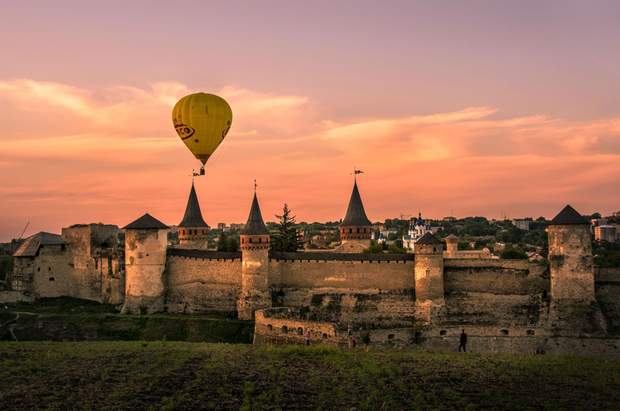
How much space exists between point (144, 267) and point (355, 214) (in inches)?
604

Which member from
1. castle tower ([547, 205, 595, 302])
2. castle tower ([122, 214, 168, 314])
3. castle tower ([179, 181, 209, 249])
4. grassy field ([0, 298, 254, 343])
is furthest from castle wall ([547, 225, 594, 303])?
castle tower ([179, 181, 209, 249])

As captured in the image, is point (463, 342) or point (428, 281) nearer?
point (463, 342)

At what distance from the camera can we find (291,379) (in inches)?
1147

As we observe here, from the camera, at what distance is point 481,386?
92.7 feet

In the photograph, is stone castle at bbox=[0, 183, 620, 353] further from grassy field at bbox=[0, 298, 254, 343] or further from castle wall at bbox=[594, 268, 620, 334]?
grassy field at bbox=[0, 298, 254, 343]

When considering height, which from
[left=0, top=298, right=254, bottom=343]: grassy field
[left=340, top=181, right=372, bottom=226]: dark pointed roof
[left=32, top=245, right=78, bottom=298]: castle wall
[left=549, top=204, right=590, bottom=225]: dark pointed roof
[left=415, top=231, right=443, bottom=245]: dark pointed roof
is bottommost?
[left=0, top=298, right=254, bottom=343]: grassy field

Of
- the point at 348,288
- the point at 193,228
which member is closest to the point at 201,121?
the point at 348,288

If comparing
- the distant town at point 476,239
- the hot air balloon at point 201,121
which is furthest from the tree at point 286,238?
the hot air balloon at point 201,121

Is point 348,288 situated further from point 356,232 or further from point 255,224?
point 356,232

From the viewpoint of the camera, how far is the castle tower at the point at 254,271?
147ft

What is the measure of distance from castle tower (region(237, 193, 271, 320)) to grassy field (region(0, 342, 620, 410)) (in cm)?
824

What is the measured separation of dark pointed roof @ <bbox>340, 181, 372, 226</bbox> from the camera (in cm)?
5297

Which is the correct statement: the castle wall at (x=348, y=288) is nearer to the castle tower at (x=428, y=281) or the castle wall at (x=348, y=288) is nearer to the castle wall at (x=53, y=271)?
the castle tower at (x=428, y=281)

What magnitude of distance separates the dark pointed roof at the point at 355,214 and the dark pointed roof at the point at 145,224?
1324cm
